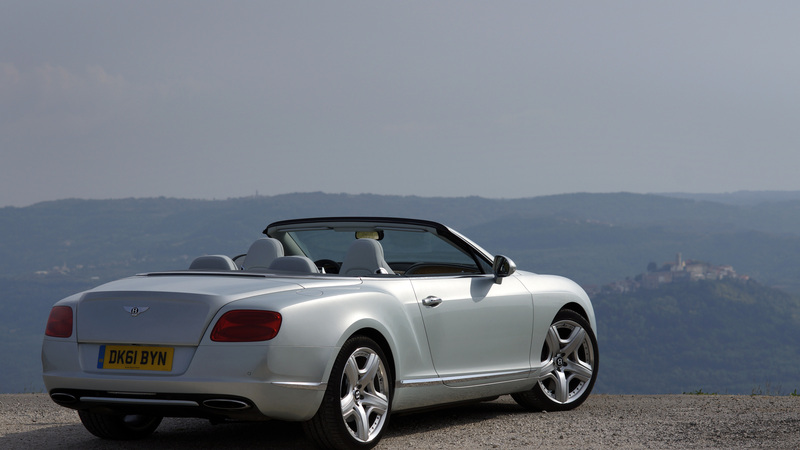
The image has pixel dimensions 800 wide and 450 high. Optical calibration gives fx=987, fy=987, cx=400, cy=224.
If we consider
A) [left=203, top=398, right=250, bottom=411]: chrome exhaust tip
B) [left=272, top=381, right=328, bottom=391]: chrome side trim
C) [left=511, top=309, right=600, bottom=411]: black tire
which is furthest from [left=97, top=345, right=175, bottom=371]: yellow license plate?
[left=511, top=309, right=600, bottom=411]: black tire

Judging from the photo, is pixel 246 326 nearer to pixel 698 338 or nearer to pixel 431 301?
pixel 431 301

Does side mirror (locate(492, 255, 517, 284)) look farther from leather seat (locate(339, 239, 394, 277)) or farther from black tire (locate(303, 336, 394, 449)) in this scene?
black tire (locate(303, 336, 394, 449))

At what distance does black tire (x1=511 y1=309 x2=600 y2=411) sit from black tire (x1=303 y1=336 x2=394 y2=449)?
6.46ft

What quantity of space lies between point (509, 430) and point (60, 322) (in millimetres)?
2941

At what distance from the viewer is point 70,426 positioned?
7.25 metres

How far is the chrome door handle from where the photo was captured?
6136 mm

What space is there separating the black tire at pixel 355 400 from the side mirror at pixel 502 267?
134cm

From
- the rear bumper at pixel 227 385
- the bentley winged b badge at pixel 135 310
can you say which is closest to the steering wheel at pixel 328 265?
the rear bumper at pixel 227 385

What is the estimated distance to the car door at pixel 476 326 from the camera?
6238 millimetres

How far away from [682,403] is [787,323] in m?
186

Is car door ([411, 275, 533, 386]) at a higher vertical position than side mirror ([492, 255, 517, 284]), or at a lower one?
lower

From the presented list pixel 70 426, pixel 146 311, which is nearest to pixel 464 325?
pixel 146 311

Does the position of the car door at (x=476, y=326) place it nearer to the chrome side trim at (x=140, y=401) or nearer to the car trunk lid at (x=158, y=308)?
the car trunk lid at (x=158, y=308)

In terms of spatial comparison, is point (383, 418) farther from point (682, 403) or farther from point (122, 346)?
point (682, 403)
